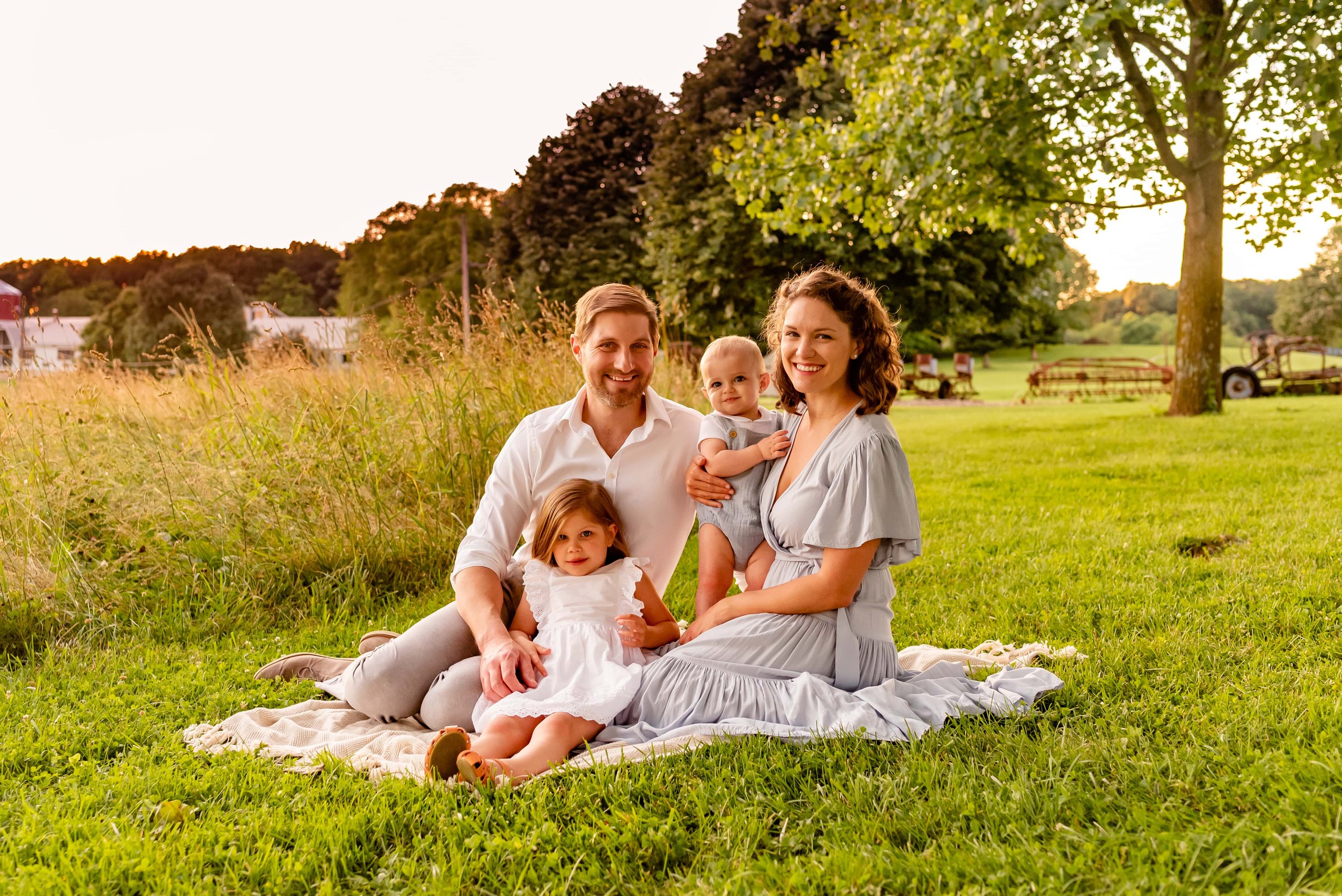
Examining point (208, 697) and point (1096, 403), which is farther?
point (1096, 403)

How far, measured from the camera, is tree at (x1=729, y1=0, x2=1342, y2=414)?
31.7 ft

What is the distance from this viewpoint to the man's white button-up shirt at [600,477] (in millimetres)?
3502

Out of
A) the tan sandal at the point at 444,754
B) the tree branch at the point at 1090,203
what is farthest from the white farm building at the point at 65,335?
the tree branch at the point at 1090,203

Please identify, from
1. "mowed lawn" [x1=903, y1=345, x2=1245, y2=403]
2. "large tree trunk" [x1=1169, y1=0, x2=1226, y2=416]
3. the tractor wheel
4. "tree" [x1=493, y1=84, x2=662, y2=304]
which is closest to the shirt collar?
"large tree trunk" [x1=1169, y1=0, x2=1226, y2=416]

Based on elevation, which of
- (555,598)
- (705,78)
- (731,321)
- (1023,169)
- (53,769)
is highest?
(705,78)

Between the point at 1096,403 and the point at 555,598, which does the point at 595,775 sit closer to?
the point at 555,598

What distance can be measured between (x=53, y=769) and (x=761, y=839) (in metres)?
2.32

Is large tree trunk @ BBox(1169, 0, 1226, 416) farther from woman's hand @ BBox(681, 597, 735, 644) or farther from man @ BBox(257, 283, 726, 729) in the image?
woman's hand @ BBox(681, 597, 735, 644)

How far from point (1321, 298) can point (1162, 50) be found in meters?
41.4

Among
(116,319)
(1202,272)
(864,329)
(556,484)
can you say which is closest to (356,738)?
(556,484)

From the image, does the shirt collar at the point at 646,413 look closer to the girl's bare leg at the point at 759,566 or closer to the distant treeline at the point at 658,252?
the girl's bare leg at the point at 759,566

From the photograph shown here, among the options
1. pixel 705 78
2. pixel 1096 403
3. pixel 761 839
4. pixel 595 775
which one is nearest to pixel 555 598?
pixel 595 775

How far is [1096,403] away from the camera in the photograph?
20672 millimetres

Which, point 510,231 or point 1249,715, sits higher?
point 510,231
